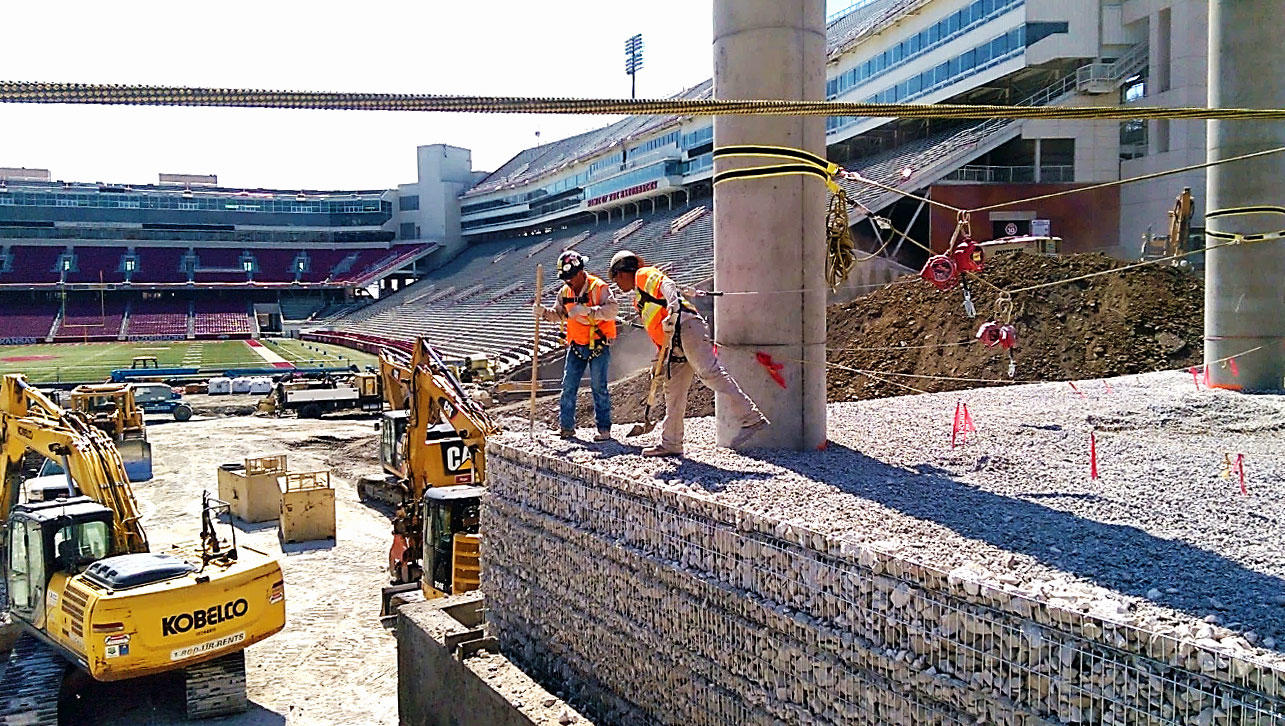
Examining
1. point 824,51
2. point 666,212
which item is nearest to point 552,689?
point 824,51

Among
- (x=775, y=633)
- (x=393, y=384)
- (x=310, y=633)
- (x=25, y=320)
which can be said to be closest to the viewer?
(x=775, y=633)

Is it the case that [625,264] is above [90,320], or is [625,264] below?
above

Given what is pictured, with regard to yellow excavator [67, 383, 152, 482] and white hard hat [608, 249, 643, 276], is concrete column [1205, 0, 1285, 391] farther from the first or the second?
yellow excavator [67, 383, 152, 482]

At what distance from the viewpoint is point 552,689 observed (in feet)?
19.6

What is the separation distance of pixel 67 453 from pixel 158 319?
6183 cm

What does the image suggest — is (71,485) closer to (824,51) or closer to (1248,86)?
(824,51)

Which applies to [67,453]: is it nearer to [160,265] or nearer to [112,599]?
[112,599]

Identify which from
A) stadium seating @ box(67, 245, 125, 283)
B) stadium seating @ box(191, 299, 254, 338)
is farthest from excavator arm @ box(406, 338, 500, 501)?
stadium seating @ box(67, 245, 125, 283)

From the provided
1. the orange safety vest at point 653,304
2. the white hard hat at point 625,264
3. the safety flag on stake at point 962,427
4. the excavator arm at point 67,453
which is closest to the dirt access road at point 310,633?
the excavator arm at point 67,453

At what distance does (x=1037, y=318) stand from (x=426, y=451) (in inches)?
484

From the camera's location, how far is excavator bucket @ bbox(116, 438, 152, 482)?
20844 millimetres

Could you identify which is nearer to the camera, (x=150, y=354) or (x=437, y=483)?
(x=437, y=483)

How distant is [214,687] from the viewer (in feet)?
28.6

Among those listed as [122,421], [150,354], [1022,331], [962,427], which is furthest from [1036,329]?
[150,354]
